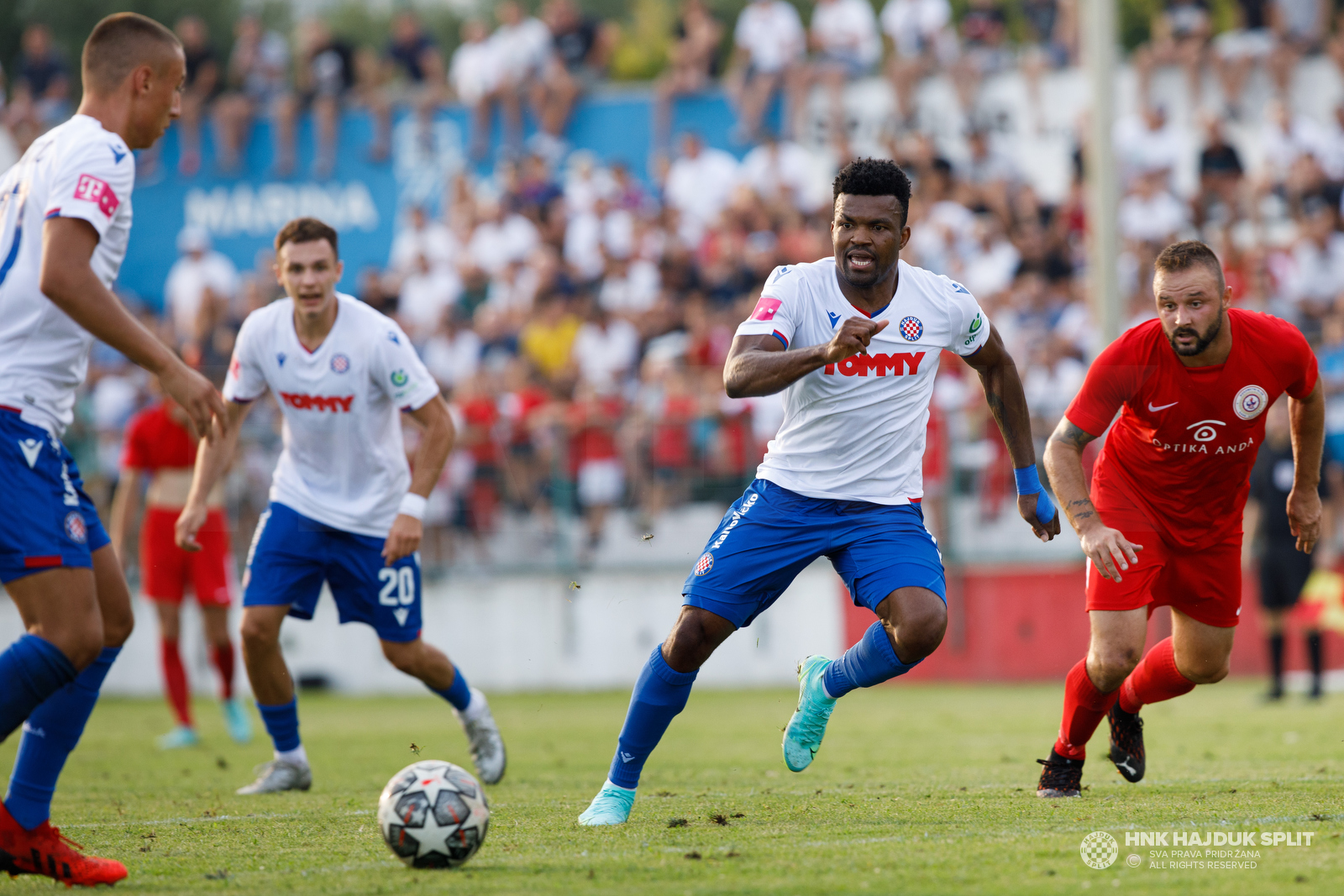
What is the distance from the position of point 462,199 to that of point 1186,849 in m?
17.8

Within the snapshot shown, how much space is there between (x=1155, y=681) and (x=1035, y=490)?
1.13m

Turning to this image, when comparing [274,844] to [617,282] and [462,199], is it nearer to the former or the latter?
[617,282]

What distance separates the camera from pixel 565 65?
23.0 metres

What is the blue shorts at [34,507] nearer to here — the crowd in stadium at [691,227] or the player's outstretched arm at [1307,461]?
the player's outstretched arm at [1307,461]

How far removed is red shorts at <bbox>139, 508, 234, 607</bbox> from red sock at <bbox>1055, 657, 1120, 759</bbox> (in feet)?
22.3

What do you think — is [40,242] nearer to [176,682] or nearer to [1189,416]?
[1189,416]

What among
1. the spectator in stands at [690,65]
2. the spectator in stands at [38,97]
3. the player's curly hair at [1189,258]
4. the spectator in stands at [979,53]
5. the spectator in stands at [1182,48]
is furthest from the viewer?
the spectator in stands at [38,97]

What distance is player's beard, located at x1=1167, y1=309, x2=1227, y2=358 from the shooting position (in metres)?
6.48

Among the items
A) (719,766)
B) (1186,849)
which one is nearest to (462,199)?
(719,766)

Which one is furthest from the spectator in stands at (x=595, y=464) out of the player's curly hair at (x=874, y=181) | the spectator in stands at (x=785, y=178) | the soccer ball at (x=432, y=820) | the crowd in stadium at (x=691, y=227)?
the soccer ball at (x=432, y=820)

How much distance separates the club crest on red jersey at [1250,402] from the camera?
6.57m

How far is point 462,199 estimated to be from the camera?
21625 millimetres

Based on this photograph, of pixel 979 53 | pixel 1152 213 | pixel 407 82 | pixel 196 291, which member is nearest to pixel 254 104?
pixel 407 82

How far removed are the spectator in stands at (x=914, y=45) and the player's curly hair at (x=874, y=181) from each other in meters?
14.6
